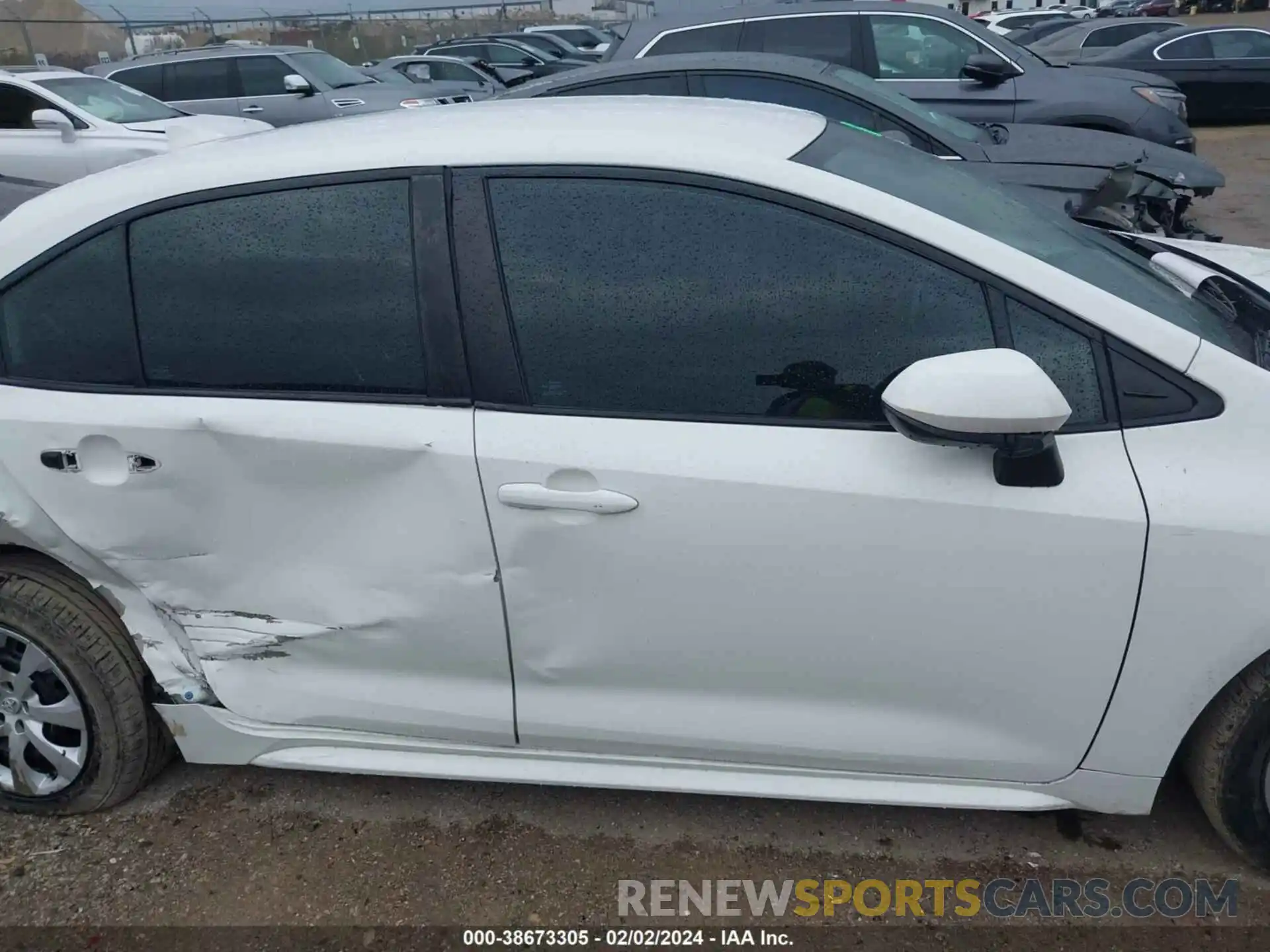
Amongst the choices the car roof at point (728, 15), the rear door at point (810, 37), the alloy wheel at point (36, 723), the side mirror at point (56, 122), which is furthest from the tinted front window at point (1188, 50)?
the alloy wheel at point (36, 723)

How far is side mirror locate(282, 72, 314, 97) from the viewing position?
11.4 m

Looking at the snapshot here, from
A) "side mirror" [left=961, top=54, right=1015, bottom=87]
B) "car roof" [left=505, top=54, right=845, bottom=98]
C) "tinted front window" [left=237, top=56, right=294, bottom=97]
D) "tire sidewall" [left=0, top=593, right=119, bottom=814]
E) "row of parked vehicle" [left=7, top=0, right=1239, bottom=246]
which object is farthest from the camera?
"tinted front window" [left=237, top=56, right=294, bottom=97]

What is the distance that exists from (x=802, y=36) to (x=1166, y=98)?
3.70 metres

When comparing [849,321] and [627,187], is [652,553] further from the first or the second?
[627,187]

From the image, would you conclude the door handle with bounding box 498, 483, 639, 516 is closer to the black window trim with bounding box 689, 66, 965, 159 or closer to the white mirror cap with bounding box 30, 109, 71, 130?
the black window trim with bounding box 689, 66, 965, 159

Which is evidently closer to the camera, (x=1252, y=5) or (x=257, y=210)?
(x=257, y=210)

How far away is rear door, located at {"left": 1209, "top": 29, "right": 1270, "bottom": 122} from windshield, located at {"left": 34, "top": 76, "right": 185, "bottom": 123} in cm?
1352

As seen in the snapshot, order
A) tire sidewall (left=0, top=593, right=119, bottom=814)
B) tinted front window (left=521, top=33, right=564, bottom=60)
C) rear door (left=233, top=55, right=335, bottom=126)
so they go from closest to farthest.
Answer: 1. tire sidewall (left=0, top=593, right=119, bottom=814)
2. rear door (left=233, top=55, right=335, bottom=126)
3. tinted front window (left=521, top=33, right=564, bottom=60)

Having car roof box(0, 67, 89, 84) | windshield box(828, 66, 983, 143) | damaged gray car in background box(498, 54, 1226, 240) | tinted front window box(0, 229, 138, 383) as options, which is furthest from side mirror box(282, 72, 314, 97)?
tinted front window box(0, 229, 138, 383)

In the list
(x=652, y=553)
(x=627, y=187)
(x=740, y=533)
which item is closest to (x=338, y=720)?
(x=652, y=553)

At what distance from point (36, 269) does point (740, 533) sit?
1.76m

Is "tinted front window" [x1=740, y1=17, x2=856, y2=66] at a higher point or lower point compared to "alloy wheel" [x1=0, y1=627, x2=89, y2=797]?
higher

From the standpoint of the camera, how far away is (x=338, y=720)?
92.7 inches

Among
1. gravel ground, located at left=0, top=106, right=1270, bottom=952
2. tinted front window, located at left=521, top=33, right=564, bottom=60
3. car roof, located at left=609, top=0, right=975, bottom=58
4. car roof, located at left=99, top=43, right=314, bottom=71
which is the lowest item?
gravel ground, located at left=0, top=106, right=1270, bottom=952
